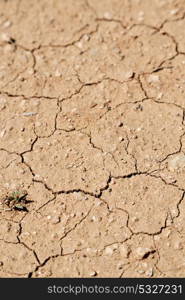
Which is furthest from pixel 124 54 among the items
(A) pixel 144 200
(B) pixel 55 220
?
Result: (B) pixel 55 220

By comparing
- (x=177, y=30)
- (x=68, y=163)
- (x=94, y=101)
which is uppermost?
(x=177, y=30)

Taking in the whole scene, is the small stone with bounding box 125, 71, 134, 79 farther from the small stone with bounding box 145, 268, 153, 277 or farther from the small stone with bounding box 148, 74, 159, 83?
the small stone with bounding box 145, 268, 153, 277

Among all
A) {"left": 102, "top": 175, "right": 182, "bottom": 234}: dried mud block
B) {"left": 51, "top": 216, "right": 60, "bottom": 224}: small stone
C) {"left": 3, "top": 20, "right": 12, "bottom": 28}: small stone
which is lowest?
{"left": 51, "top": 216, "right": 60, "bottom": 224}: small stone

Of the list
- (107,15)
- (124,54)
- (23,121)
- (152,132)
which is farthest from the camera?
(107,15)

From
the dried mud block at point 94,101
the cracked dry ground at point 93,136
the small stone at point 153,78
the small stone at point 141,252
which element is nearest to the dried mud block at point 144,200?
the cracked dry ground at point 93,136

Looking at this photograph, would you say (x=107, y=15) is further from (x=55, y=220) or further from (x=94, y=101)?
(x=55, y=220)

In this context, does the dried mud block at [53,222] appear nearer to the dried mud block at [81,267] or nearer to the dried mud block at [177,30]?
the dried mud block at [81,267]

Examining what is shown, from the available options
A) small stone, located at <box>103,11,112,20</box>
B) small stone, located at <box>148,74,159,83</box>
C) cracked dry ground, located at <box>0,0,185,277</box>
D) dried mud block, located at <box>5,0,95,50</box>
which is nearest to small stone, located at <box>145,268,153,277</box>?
cracked dry ground, located at <box>0,0,185,277</box>

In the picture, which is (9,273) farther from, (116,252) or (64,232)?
(116,252)
